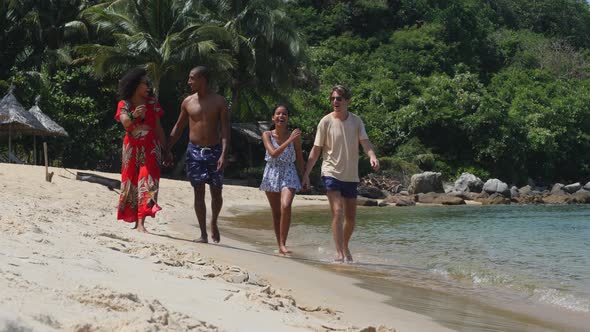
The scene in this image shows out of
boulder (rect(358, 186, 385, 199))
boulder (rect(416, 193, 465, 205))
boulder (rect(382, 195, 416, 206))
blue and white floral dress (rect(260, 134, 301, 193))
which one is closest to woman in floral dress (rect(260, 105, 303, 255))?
blue and white floral dress (rect(260, 134, 301, 193))

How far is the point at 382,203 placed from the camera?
22.3 m

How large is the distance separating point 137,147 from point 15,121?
13.9 m

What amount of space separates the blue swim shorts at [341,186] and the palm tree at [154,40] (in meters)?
16.3

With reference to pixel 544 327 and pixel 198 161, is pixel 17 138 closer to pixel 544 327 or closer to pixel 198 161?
pixel 198 161

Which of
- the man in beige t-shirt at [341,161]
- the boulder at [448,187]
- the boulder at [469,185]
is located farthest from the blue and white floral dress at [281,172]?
the boulder at [469,185]

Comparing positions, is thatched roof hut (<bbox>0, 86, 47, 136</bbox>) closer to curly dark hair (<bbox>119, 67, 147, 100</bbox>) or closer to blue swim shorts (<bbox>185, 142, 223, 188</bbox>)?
curly dark hair (<bbox>119, 67, 147, 100</bbox>)

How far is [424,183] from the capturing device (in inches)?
1041

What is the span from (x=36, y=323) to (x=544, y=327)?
3125 millimetres

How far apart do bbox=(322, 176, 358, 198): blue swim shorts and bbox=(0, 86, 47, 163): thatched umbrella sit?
14.4m

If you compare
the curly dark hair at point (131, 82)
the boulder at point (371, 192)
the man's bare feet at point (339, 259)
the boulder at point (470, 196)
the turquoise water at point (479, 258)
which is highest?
the curly dark hair at point (131, 82)

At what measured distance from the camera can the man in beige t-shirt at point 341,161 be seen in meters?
6.81

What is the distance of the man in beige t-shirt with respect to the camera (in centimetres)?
681

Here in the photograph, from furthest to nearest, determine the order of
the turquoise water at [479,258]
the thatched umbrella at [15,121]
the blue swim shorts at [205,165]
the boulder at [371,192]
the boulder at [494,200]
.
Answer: the boulder at [371,192], the boulder at [494,200], the thatched umbrella at [15,121], the blue swim shorts at [205,165], the turquoise water at [479,258]

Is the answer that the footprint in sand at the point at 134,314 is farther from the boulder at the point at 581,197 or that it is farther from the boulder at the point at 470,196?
the boulder at the point at 581,197
